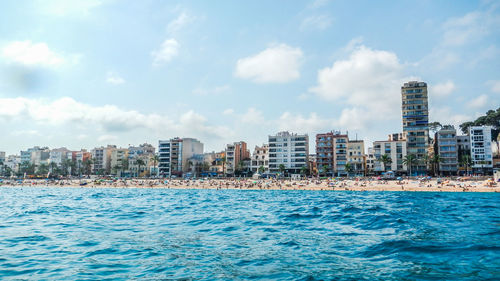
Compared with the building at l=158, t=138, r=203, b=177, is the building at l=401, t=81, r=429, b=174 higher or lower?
higher

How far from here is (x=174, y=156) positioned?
A: 137875mm

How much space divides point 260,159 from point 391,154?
4530cm

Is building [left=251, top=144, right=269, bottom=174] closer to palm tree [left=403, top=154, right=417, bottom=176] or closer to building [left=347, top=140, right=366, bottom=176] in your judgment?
building [left=347, top=140, right=366, bottom=176]

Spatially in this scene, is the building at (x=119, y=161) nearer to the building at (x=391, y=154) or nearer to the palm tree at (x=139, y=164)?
the palm tree at (x=139, y=164)

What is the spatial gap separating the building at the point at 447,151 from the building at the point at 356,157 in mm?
22102

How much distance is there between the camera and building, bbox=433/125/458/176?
103 metres

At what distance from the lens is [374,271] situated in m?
11.0

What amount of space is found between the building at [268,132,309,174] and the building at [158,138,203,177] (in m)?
35.4

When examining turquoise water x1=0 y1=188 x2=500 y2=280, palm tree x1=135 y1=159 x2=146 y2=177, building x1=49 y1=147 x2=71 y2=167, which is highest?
building x1=49 y1=147 x2=71 y2=167

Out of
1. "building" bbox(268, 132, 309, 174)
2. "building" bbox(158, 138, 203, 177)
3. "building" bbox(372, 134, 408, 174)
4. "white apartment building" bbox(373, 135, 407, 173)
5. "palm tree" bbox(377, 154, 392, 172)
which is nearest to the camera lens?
"palm tree" bbox(377, 154, 392, 172)

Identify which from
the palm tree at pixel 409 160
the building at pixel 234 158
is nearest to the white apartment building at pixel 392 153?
the palm tree at pixel 409 160

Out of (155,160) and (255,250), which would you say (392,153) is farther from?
(255,250)

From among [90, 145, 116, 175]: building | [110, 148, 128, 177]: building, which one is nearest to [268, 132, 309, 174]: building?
[110, 148, 128, 177]: building

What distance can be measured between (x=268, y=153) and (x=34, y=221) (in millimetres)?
105629
